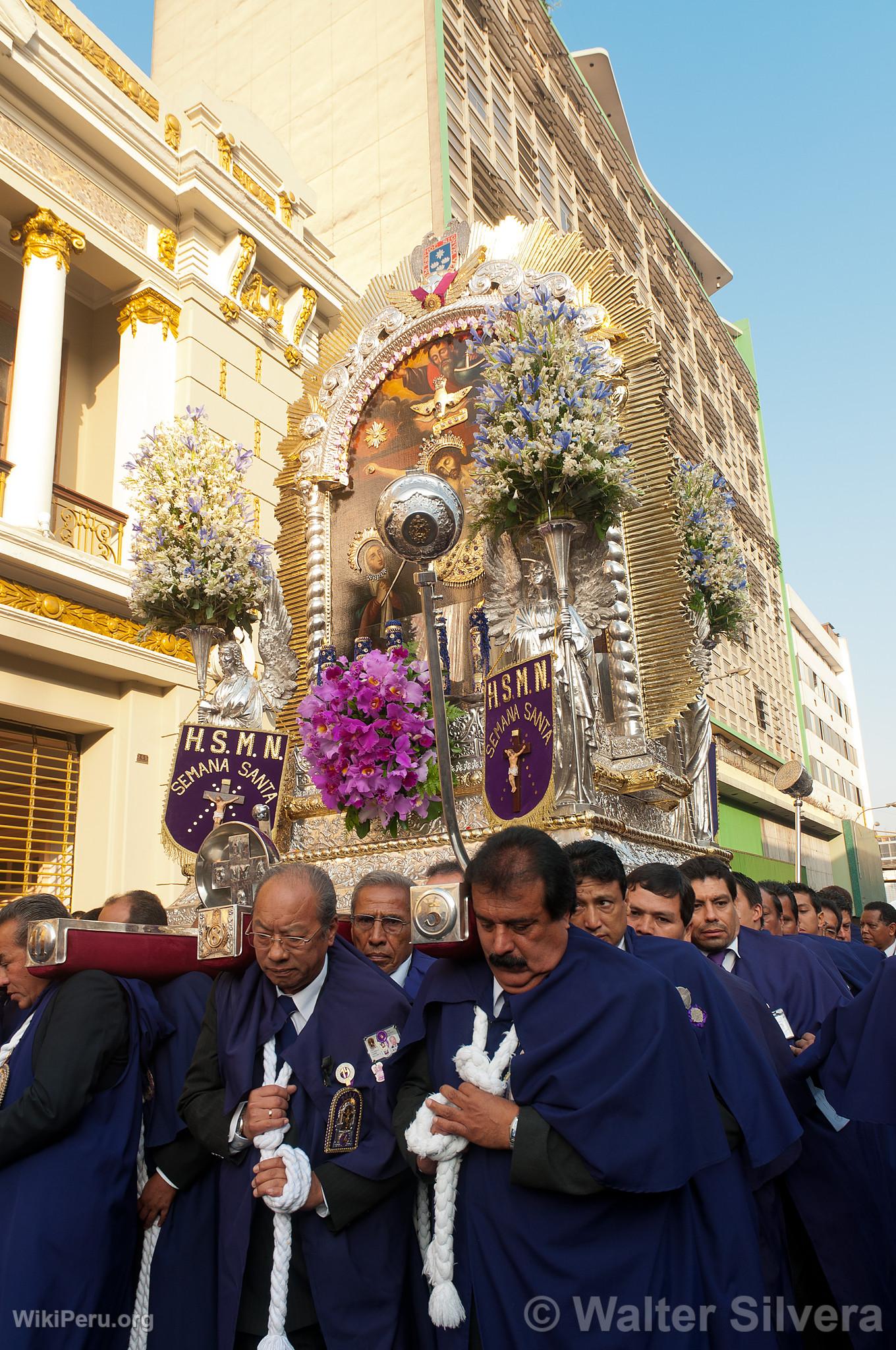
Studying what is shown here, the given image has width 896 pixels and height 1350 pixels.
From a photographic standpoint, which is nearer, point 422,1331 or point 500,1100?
point 500,1100

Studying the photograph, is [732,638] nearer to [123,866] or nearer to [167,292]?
[123,866]

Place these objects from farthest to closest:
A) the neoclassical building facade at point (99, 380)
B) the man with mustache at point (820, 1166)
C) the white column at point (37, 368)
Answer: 1. the neoclassical building facade at point (99, 380)
2. the white column at point (37, 368)
3. the man with mustache at point (820, 1166)

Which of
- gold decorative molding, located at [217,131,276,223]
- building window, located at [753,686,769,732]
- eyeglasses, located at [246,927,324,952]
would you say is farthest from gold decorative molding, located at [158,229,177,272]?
building window, located at [753,686,769,732]

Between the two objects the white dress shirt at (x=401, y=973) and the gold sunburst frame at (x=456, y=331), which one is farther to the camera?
the gold sunburst frame at (x=456, y=331)

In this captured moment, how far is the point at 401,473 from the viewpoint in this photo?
6430 mm

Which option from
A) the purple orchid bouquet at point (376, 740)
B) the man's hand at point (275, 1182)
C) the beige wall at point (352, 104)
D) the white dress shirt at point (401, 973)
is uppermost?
the beige wall at point (352, 104)

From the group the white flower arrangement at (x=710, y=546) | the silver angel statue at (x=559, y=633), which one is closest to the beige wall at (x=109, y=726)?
the silver angel statue at (x=559, y=633)

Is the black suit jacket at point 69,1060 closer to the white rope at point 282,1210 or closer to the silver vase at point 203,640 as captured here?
the white rope at point 282,1210

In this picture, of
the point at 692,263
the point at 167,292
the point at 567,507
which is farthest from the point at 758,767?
the point at 567,507

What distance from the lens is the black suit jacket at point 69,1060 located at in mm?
2443

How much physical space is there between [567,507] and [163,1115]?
3.52 meters

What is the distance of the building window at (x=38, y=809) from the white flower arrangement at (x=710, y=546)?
6.48 metres

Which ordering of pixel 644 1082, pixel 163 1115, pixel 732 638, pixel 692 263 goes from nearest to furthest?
pixel 644 1082
pixel 163 1115
pixel 732 638
pixel 692 263

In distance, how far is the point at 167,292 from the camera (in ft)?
34.9
